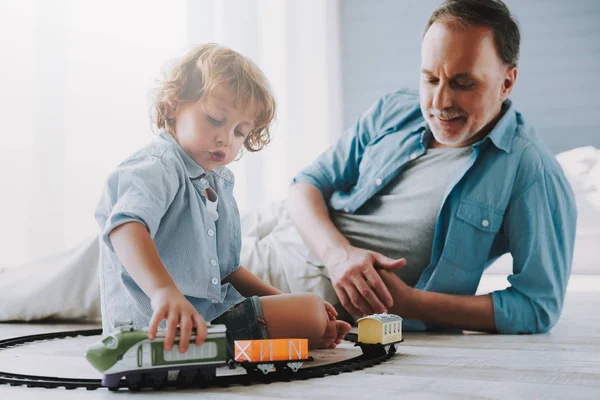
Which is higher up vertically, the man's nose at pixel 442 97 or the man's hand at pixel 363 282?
the man's nose at pixel 442 97

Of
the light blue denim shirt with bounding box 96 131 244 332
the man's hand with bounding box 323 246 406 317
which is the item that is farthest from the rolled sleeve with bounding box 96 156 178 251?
the man's hand with bounding box 323 246 406 317

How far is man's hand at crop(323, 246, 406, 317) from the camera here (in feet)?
4.41

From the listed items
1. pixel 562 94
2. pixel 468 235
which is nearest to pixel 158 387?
pixel 468 235

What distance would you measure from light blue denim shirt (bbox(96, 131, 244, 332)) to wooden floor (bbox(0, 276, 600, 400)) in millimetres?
125

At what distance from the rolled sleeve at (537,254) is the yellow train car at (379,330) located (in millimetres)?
387

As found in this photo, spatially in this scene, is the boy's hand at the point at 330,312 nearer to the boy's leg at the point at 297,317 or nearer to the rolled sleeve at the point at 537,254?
the boy's leg at the point at 297,317

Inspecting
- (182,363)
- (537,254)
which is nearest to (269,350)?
(182,363)

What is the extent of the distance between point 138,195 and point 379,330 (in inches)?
16.9

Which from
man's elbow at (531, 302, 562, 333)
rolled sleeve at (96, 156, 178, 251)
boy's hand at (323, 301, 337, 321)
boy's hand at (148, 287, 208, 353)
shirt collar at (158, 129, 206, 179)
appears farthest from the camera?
man's elbow at (531, 302, 562, 333)

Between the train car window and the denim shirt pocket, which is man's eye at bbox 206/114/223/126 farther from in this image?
the denim shirt pocket

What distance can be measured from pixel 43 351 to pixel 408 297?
0.70m

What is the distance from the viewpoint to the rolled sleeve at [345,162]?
5.69 feet

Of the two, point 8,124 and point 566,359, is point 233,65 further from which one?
point 8,124

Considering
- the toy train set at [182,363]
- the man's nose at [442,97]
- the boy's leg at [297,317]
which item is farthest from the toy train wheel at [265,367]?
the man's nose at [442,97]
